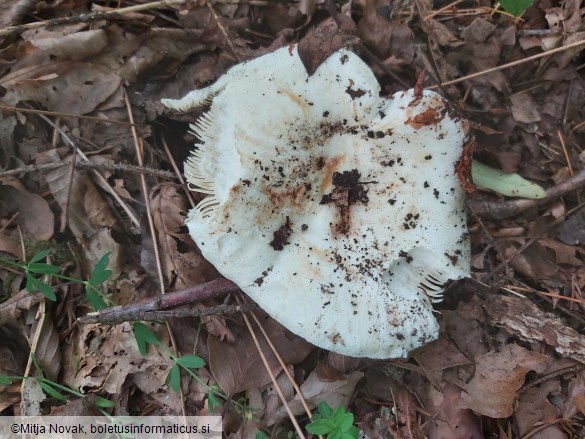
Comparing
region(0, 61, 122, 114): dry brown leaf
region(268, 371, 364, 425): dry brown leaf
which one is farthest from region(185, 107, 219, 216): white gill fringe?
region(268, 371, 364, 425): dry brown leaf

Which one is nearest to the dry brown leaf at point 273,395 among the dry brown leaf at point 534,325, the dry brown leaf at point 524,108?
the dry brown leaf at point 534,325

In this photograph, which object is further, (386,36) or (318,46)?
(386,36)

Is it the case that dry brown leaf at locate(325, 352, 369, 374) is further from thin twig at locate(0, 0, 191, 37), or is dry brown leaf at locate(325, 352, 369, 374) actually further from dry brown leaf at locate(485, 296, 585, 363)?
thin twig at locate(0, 0, 191, 37)

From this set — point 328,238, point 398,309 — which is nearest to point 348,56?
point 328,238

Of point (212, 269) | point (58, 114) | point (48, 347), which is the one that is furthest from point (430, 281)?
point (58, 114)

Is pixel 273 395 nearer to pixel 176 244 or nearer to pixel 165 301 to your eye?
pixel 165 301

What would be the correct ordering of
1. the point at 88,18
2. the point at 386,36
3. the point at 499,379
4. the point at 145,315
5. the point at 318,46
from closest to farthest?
the point at 318,46 < the point at 145,315 < the point at 499,379 < the point at 88,18 < the point at 386,36

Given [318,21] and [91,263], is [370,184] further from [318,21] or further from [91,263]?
[91,263]
